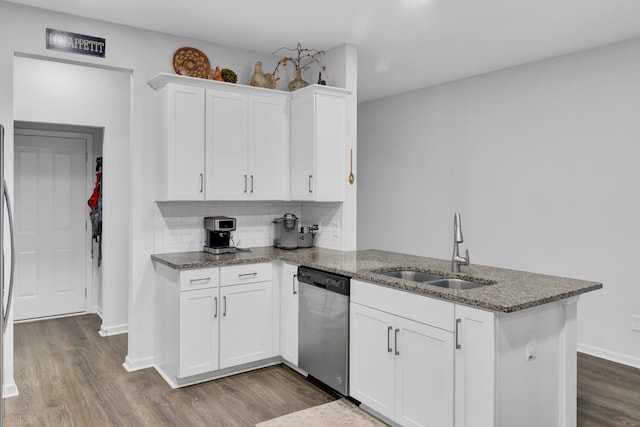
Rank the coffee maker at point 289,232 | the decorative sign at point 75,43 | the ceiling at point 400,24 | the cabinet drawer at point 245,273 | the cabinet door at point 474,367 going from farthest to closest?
the coffee maker at point 289,232 < the cabinet drawer at point 245,273 < the decorative sign at point 75,43 < the ceiling at point 400,24 < the cabinet door at point 474,367

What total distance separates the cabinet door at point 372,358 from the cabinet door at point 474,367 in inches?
18.6

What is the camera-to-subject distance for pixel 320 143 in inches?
151

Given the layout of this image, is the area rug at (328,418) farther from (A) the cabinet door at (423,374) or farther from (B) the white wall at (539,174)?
(B) the white wall at (539,174)

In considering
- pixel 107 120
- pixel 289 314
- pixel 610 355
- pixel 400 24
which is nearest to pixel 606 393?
pixel 610 355

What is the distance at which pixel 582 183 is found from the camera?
4.08 m

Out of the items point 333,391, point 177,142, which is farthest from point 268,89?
point 333,391

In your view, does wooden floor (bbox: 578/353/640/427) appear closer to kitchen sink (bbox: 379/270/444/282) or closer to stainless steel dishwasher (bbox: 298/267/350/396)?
kitchen sink (bbox: 379/270/444/282)

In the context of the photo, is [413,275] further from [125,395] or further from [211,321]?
[125,395]

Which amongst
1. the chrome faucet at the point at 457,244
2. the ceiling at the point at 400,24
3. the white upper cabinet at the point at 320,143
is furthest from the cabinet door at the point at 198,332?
the ceiling at the point at 400,24

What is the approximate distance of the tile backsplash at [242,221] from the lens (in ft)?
12.5

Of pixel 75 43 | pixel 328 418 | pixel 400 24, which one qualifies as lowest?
pixel 328 418

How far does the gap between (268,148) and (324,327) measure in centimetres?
164

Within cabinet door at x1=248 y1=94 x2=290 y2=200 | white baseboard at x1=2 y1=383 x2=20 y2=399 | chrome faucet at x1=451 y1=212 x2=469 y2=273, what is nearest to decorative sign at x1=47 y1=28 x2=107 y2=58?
cabinet door at x1=248 y1=94 x2=290 y2=200

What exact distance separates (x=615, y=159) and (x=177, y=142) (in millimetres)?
3567
